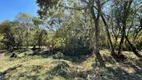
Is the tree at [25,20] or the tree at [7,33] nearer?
the tree at [25,20]

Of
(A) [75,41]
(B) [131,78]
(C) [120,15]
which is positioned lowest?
(B) [131,78]

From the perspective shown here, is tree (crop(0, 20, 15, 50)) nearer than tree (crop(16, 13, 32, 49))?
No

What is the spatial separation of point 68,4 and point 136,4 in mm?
4830

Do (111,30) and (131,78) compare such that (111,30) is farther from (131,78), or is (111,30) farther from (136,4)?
(131,78)

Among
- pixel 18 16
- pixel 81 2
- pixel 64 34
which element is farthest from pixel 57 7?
pixel 18 16

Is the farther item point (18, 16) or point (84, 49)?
point (18, 16)

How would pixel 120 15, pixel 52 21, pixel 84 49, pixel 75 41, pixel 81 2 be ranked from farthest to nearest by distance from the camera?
1. pixel 52 21
2. pixel 75 41
3. pixel 84 49
4. pixel 120 15
5. pixel 81 2

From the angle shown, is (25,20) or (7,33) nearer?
(25,20)

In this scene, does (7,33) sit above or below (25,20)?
below

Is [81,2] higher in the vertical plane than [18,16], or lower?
lower

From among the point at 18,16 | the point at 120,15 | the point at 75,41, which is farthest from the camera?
the point at 18,16

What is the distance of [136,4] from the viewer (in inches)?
478

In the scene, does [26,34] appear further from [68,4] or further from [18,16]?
[68,4]

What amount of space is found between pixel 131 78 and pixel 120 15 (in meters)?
5.22
